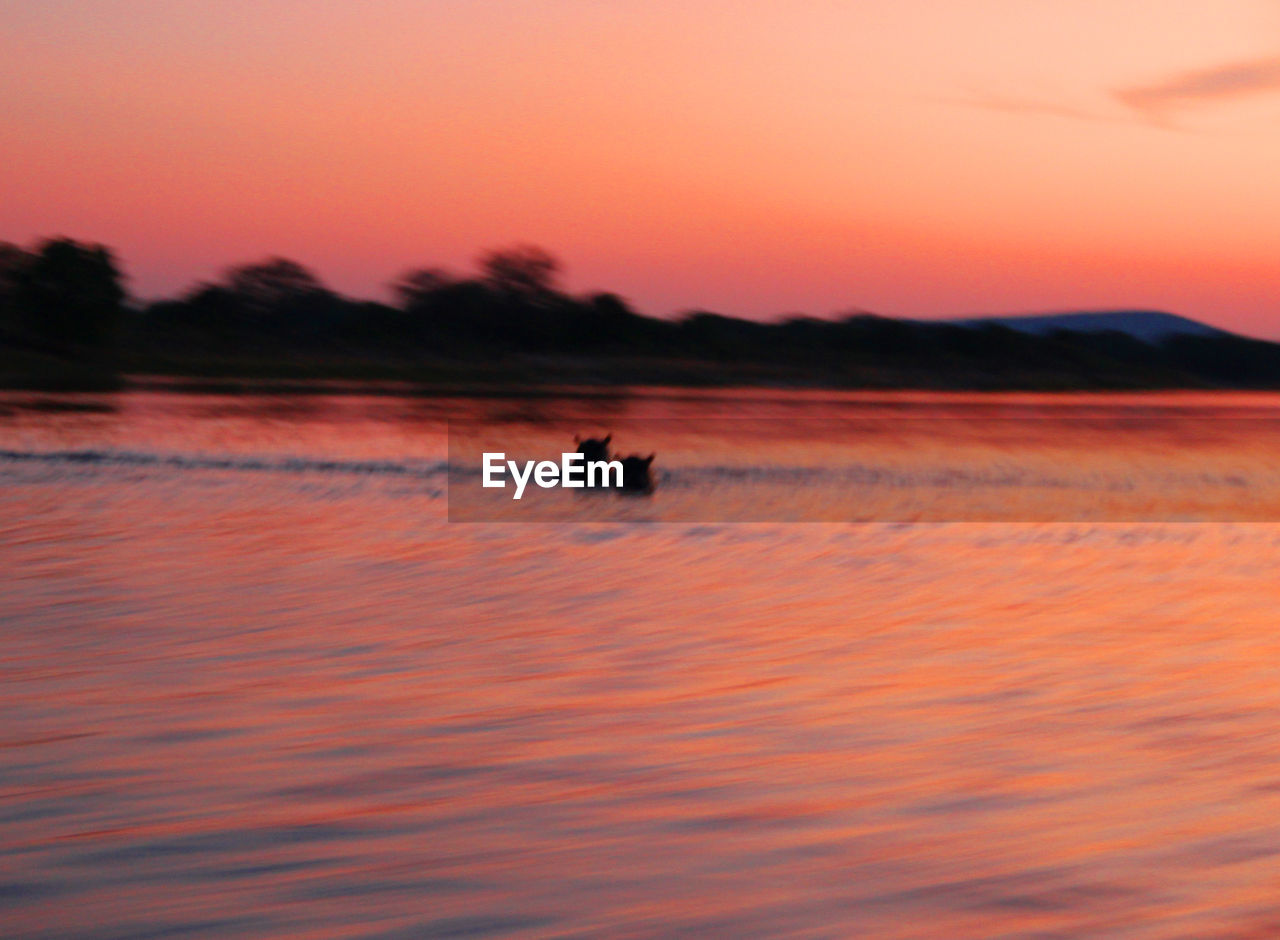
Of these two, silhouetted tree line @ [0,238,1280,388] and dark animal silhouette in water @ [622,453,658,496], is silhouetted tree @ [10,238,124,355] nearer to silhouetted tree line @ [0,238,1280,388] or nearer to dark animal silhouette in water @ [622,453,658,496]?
silhouetted tree line @ [0,238,1280,388]

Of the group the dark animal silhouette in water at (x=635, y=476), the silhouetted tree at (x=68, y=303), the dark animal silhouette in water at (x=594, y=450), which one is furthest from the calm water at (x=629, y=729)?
the silhouetted tree at (x=68, y=303)

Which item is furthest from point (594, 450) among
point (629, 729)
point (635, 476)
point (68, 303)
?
point (68, 303)

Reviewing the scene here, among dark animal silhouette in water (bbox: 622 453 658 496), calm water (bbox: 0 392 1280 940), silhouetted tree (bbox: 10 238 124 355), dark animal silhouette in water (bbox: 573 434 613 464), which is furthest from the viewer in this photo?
silhouetted tree (bbox: 10 238 124 355)

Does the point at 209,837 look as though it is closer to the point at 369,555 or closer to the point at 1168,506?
the point at 369,555

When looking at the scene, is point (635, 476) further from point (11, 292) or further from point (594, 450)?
point (11, 292)

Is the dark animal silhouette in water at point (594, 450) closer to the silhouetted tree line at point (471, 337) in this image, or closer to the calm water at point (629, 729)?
the calm water at point (629, 729)

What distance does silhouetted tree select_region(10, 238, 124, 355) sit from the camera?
80.7 metres

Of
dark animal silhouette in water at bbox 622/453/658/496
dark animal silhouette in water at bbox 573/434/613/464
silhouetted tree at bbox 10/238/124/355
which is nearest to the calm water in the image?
dark animal silhouette in water at bbox 622/453/658/496

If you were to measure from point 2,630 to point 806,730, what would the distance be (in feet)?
16.4

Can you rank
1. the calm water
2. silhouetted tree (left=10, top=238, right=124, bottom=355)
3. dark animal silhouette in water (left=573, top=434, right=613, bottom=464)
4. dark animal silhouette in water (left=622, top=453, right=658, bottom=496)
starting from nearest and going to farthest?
the calm water, dark animal silhouette in water (left=622, top=453, right=658, bottom=496), dark animal silhouette in water (left=573, top=434, right=613, bottom=464), silhouetted tree (left=10, top=238, right=124, bottom=355)

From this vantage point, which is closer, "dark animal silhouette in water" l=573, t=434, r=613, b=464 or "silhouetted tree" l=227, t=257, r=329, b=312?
"dark animal silhouette in water" l=573, t=434, r=613, b=464

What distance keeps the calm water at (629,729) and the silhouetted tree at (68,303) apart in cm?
6843

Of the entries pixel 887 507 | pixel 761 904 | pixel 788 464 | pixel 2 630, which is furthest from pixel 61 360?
pixel 761 904

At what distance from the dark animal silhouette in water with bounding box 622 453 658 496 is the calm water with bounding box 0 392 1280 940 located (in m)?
4.24
